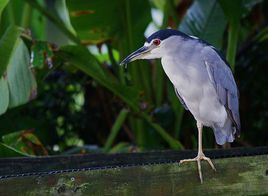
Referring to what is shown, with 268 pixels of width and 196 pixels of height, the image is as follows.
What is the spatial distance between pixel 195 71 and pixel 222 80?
14 centimetres

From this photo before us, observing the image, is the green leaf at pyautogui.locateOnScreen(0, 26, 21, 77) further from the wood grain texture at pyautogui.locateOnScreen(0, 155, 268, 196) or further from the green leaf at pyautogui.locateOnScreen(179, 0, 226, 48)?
the wood grain texture at pyautogui.locateOnScreen(0, 155, 268, 196)

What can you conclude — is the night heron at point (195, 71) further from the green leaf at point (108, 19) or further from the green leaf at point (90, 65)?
the green leaf at point (108, 19)

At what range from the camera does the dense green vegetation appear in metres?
2.97

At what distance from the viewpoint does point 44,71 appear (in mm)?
3221

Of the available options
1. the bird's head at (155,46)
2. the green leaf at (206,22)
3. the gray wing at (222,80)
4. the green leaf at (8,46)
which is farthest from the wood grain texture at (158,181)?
the green leaf at (206,22)

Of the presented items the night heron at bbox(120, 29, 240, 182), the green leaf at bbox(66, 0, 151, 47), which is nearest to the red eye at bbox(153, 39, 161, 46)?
the night heron at bbox(120, 29, 240, 182)

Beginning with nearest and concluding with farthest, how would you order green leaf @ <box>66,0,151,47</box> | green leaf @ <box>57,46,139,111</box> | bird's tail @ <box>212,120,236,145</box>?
bird's tail @ <box>212,120,236,145</box> < green leaf @ <box>57,46,139,111</box> < green leaf @ <box>66,0,151,47</box>

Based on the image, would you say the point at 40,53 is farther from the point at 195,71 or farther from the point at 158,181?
the point at 158,181

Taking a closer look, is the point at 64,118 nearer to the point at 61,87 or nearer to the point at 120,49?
the point at 61,87

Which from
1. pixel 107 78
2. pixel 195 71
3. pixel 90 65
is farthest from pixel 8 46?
pixel 195 71

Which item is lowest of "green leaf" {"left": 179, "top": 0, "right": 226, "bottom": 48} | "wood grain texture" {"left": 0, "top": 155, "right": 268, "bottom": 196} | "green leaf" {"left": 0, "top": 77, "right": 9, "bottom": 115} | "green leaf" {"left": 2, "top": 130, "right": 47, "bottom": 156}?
"green leaf" {"left": 2, "top": 130, "right": 47, "bottom": 156}

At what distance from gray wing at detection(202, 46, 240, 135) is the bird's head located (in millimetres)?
152

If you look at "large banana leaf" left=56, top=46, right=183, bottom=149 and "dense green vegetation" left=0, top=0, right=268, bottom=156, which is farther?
"large banana leaf" left=56, top=46, right=183, bottom=149

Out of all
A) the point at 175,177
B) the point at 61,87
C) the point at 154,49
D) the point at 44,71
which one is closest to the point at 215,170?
the point at 175,177
